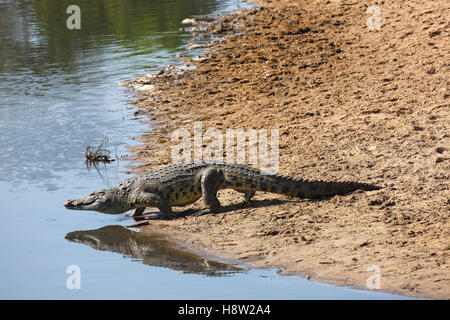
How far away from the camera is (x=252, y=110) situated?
11367mm

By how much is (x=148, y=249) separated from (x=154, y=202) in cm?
94

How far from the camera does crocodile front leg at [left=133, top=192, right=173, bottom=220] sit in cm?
797

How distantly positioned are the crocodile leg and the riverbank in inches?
6.7

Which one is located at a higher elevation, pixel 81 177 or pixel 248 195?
pixel 248 195

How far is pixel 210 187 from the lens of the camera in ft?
25.8

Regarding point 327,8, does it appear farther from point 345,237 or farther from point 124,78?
point 345,237
